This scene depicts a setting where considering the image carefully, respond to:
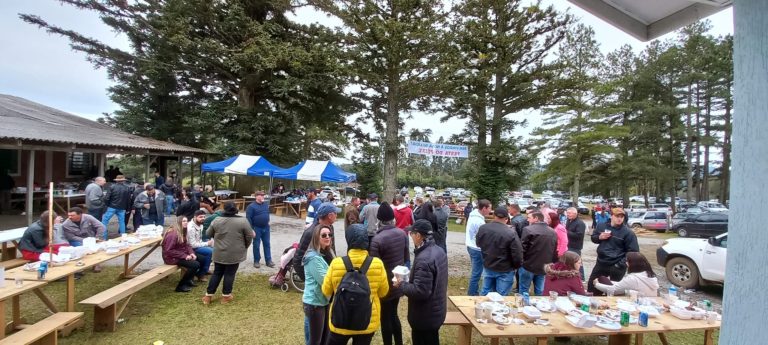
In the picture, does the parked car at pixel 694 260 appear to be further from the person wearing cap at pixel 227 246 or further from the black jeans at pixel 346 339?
the person wearing cap at pixel 227 246

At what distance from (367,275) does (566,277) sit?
290cm

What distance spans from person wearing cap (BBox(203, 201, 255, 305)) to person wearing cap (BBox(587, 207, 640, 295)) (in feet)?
17.9

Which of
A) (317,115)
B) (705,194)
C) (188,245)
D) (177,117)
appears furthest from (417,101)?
(705,194)

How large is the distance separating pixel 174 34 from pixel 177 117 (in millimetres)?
6305

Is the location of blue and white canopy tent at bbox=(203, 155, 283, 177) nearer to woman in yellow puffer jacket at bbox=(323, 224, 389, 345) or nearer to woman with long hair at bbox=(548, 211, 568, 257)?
woman with long hair at bbox=(548, 211, 568, 257)

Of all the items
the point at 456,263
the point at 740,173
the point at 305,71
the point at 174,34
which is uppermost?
the point at 174,34

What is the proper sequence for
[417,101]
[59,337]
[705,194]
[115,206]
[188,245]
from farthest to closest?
[705,194], [417,101], [115,206], [188,245], [59,337]

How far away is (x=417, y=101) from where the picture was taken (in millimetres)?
21953

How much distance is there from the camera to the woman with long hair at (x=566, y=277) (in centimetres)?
475

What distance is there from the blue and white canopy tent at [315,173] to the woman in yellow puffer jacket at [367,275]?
Answer: 41.7 ft

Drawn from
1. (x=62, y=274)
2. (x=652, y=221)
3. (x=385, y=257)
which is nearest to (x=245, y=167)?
(x=62, y=274)

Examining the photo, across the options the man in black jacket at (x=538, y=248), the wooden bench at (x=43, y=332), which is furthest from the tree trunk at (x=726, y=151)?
the wooden bench at (x=43, y=332)

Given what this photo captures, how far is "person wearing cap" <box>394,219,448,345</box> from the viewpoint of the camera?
352 centimetres

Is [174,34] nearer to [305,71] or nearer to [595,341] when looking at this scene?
[305,71]
